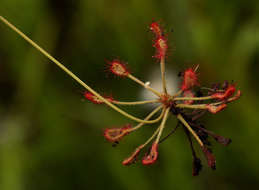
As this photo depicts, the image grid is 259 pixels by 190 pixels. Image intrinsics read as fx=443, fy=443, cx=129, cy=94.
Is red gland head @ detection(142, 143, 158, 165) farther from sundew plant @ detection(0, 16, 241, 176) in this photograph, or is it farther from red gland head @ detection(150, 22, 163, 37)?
red gland head @ detection(150, 22, 163, 37)

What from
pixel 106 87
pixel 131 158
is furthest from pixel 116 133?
pixel 106 87

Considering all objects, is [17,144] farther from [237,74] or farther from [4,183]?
[237,74]

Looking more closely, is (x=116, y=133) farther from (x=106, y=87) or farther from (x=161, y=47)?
(x=106, y=87)

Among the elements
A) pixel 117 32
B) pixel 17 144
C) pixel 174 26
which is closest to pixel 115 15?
pixel 117 32

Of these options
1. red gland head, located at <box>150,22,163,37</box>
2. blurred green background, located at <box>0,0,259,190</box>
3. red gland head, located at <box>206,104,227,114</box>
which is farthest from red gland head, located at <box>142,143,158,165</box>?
blurred green background, located at <box>0,0,259,190</box>

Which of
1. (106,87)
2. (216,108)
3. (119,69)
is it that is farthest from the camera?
(106,87)
